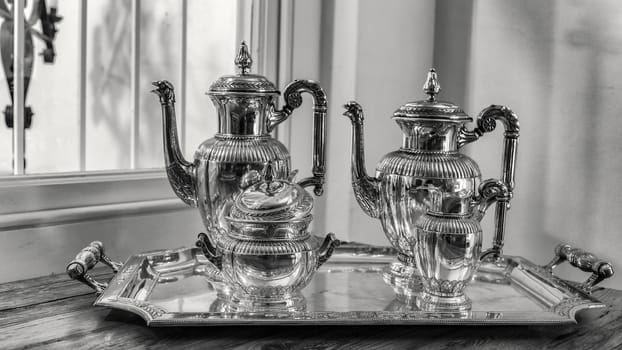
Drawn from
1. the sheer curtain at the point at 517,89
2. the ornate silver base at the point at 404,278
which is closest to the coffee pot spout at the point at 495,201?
the ornate silver base at the point at 404,278

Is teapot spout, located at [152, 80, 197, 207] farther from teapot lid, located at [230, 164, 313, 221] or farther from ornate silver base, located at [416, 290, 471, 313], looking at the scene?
ornate silver base, located at [416, 290, 471, 313]

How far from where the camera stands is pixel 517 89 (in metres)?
1.45

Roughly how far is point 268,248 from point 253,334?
96 mm

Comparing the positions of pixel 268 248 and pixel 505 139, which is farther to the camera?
pixel 505 139

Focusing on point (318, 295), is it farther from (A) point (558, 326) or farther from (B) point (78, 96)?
(B) point (78, 96)

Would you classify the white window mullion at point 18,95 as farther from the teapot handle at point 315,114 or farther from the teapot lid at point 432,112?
the teapot lid at point 432,112

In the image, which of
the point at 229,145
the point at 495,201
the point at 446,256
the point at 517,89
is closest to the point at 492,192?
the point at 495,201

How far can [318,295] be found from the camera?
892mm

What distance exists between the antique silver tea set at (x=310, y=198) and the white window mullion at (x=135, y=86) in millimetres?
243

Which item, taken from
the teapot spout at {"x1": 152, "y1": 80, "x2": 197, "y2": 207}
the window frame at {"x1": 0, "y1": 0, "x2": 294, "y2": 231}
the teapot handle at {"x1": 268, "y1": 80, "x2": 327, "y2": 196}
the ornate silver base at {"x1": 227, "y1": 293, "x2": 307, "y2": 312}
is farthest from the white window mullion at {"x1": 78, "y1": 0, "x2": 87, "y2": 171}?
the ornate silver base at {"x1": 227, "y1": 293, "x2": 307, "y2": 312}

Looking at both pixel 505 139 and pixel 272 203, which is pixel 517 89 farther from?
pixel 272 203

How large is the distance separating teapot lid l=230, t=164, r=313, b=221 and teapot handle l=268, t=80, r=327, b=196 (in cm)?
18

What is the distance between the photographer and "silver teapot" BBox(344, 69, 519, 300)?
904 mm

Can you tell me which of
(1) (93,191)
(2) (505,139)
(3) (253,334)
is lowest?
(3) (253,334)
